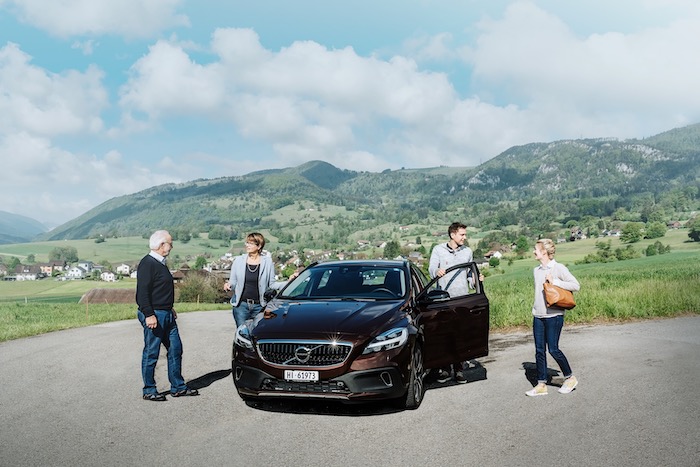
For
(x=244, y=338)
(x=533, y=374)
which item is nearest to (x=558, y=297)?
(x=533, y=374)

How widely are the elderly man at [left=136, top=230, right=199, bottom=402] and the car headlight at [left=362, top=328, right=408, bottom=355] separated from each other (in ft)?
8.38

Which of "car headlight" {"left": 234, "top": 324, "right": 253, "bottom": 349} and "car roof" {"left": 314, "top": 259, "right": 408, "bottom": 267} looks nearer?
"car headlight" {"left": 234, "top": 324, "right": 253, "bottom": 349}

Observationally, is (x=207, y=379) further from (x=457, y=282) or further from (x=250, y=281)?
(x=457, y=282)

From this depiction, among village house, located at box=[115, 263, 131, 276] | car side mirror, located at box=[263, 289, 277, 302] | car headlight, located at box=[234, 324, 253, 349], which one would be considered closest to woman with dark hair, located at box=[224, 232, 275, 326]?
car side mirror, located at box=[263, 289, 277, 302]

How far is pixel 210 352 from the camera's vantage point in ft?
38.9

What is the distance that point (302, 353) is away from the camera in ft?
21.2

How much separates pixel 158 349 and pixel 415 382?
305 centimetres

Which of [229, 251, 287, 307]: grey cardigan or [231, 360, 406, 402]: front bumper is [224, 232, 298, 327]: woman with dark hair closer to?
[229, 251, 287, 307]: grey cardigan

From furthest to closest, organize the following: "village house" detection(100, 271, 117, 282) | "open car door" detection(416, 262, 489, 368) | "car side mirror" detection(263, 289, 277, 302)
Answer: "village house" detection(100, 271, 117, 282) → "car side mirror" detection(263, 289, 277, 302) → "open car door" detection(416, 262, 489, 368)

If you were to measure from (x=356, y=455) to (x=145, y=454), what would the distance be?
175 centimetres

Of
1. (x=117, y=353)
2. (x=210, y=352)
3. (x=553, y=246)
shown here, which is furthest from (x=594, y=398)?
(x=117, y=353)

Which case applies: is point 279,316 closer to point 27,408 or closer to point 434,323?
point 434,323

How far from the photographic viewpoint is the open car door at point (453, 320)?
24.4ft

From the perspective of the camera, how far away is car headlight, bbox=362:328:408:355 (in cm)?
646
